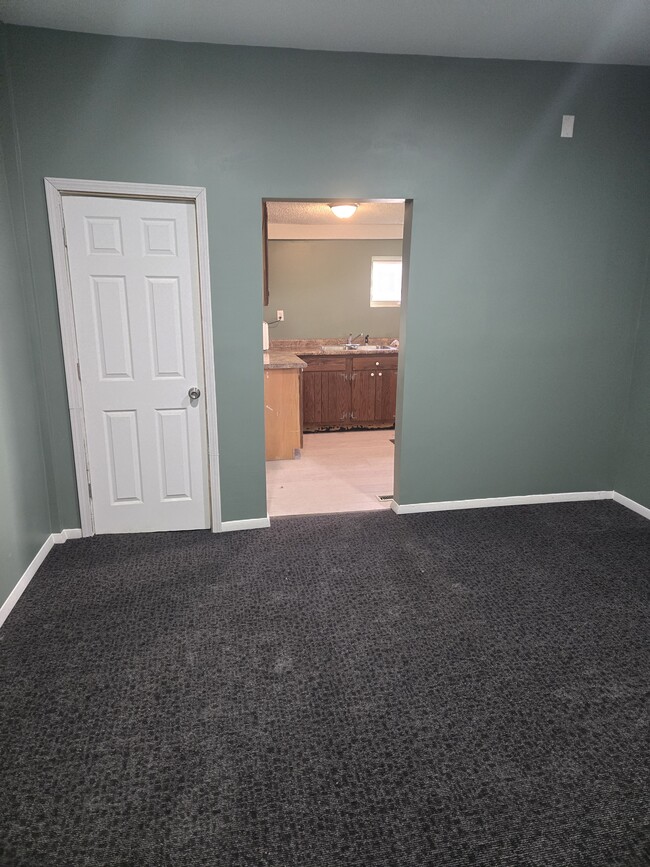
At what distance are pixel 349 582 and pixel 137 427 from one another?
5.02 feet

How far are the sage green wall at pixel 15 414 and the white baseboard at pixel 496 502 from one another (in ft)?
7.28

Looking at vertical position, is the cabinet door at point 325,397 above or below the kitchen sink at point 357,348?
below

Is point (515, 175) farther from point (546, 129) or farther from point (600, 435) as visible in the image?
point (600, 435)

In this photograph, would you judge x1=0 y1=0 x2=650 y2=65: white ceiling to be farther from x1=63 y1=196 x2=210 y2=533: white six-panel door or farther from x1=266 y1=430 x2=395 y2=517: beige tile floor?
x1=266 y1=430 x2=395 y2=517: beige tile floor

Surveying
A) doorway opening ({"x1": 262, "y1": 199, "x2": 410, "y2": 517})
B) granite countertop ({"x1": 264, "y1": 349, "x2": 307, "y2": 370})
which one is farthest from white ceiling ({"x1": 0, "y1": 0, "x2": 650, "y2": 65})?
granite countertop ({"x1": 264, "y1": 349, "x2": 307, "y2": 370})

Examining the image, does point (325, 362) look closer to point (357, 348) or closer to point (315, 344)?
point (357, 348)

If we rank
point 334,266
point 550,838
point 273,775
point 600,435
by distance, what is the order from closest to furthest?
point 550,838
point 273,775
point 600,435
point 334,266

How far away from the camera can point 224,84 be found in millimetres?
2820

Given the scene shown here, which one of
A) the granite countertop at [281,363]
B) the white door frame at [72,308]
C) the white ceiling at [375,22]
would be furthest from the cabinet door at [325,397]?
Answer: the white ceiling at [375,22]

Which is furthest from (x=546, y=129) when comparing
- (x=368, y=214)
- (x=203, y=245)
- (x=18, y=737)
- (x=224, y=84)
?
(x=18, y=737)

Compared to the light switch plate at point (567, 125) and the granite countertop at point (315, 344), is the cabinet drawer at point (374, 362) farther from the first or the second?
the light switch plate at point (567, 125)

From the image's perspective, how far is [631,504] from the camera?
3709 millimetres

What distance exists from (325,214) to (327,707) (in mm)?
5147

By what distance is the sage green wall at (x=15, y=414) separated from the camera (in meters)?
2.54
